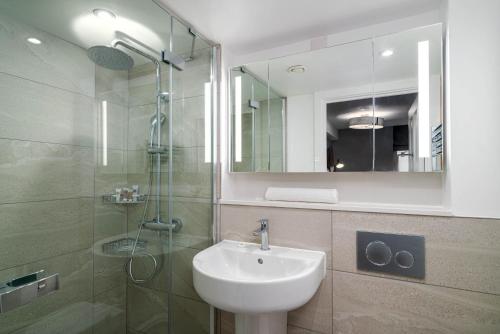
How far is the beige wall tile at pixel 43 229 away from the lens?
3.19ft

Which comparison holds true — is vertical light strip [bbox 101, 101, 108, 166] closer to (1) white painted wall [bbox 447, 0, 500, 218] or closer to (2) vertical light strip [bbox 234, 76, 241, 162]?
(2) vertical light strip [bbox 234, 76, 241, 162]

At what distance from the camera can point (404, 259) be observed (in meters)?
1.26

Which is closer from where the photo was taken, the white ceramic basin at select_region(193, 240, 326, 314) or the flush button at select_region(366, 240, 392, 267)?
the white ceramic basin at select_region(193, 240, 326, 314)

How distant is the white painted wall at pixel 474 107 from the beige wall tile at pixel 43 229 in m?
1.66

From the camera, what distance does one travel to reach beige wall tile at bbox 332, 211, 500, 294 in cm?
112

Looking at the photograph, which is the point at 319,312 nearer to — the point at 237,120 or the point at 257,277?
the point at 257,277

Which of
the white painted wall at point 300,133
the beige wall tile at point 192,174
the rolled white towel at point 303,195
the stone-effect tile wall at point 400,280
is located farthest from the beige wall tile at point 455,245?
the beige wall tile at point 192,174

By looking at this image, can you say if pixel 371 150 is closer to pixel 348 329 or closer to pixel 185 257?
pixel 348 329

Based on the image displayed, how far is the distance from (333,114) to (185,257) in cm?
120

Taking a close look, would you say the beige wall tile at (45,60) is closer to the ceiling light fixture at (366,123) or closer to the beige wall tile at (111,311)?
the beige wall tile at (111,311)

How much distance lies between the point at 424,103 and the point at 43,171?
1729 millimetres

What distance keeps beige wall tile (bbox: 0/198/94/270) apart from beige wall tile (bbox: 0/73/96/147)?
0.27 meters

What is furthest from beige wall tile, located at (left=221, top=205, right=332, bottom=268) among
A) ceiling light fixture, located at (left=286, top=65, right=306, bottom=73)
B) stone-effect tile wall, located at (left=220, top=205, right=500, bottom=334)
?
ceiling light fixture, located at (left=286, top=65, right=306, bottom=73)

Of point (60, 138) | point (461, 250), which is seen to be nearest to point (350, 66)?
point (461, 250)
